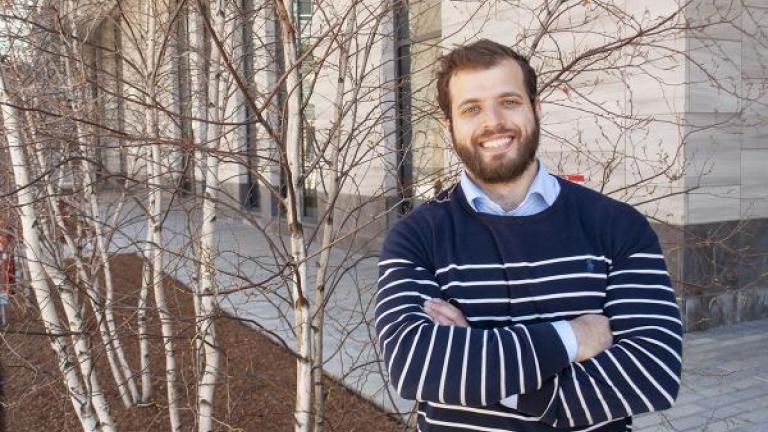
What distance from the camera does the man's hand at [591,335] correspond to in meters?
1.84

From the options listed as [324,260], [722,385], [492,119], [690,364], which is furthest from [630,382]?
[690,364]

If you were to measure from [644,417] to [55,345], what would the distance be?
3.47m

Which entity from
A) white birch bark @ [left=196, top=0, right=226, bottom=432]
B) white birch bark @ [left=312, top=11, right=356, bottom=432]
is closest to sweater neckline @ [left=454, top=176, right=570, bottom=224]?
white birch bark @ [left=312, top=11, right=356, bottom=432]

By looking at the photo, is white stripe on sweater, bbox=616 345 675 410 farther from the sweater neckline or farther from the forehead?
the forehead

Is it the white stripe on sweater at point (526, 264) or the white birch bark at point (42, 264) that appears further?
the white birch bark at point (42, 264)

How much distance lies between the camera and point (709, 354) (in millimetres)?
6004

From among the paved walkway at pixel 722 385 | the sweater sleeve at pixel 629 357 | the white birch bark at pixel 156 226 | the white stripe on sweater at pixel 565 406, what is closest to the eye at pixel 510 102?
the sweater sleeve at pixel 629 357

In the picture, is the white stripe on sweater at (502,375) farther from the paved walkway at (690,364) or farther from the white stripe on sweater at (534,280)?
the paved walkway at (690,364)

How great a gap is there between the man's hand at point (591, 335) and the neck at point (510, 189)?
373mm

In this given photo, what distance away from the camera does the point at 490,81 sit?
203 cm

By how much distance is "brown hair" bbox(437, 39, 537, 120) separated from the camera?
2049 millimetres

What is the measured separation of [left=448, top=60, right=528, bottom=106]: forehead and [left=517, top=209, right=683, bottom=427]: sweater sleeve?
46 centimetres

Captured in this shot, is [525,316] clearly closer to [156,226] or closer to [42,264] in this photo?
[42,264]

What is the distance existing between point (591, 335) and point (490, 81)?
715 mm
